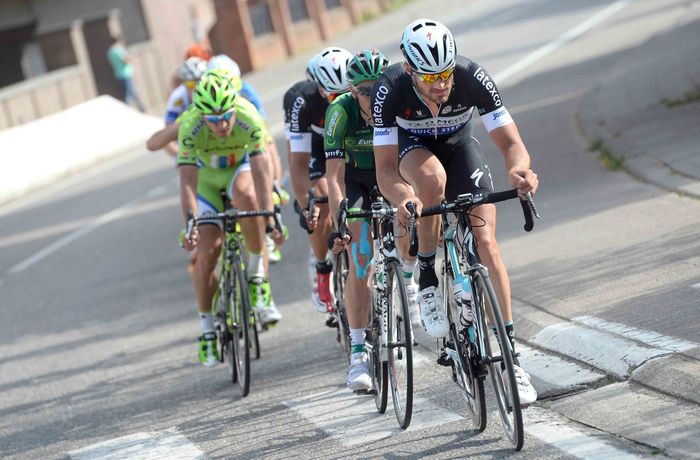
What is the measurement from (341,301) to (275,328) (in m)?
2.00

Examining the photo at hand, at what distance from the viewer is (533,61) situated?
89.7ft

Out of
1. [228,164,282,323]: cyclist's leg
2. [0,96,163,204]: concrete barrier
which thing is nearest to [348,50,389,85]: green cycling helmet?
[228,164,282,323]: cyclist's leg

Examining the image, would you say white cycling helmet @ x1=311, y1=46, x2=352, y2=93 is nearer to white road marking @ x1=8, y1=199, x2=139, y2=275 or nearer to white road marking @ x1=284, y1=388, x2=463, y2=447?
white road marking @ x1=284, y1=388, x2=463, y2=447

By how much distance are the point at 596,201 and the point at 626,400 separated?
5766 mm

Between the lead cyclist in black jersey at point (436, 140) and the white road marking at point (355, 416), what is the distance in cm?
65

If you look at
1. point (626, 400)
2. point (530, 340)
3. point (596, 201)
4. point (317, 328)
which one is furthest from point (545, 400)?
point (596, 201)

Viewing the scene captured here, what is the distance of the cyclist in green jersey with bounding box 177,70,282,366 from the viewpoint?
9422 millimetres

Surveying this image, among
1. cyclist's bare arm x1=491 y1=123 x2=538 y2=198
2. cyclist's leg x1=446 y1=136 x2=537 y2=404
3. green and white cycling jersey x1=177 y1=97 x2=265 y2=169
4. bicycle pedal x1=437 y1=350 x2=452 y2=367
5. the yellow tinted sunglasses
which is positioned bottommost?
bicycle pedal x1=437 y1=350 x2=452 y2=367

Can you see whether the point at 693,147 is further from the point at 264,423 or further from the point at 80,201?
the point at 80,201

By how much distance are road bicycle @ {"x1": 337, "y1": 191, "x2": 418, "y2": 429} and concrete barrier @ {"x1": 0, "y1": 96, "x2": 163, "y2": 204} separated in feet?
54.8

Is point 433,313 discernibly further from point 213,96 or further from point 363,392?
point 213,96

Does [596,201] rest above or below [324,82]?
below

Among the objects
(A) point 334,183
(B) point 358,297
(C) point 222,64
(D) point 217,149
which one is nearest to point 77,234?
(C) point 222,64

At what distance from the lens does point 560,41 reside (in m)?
30.3
